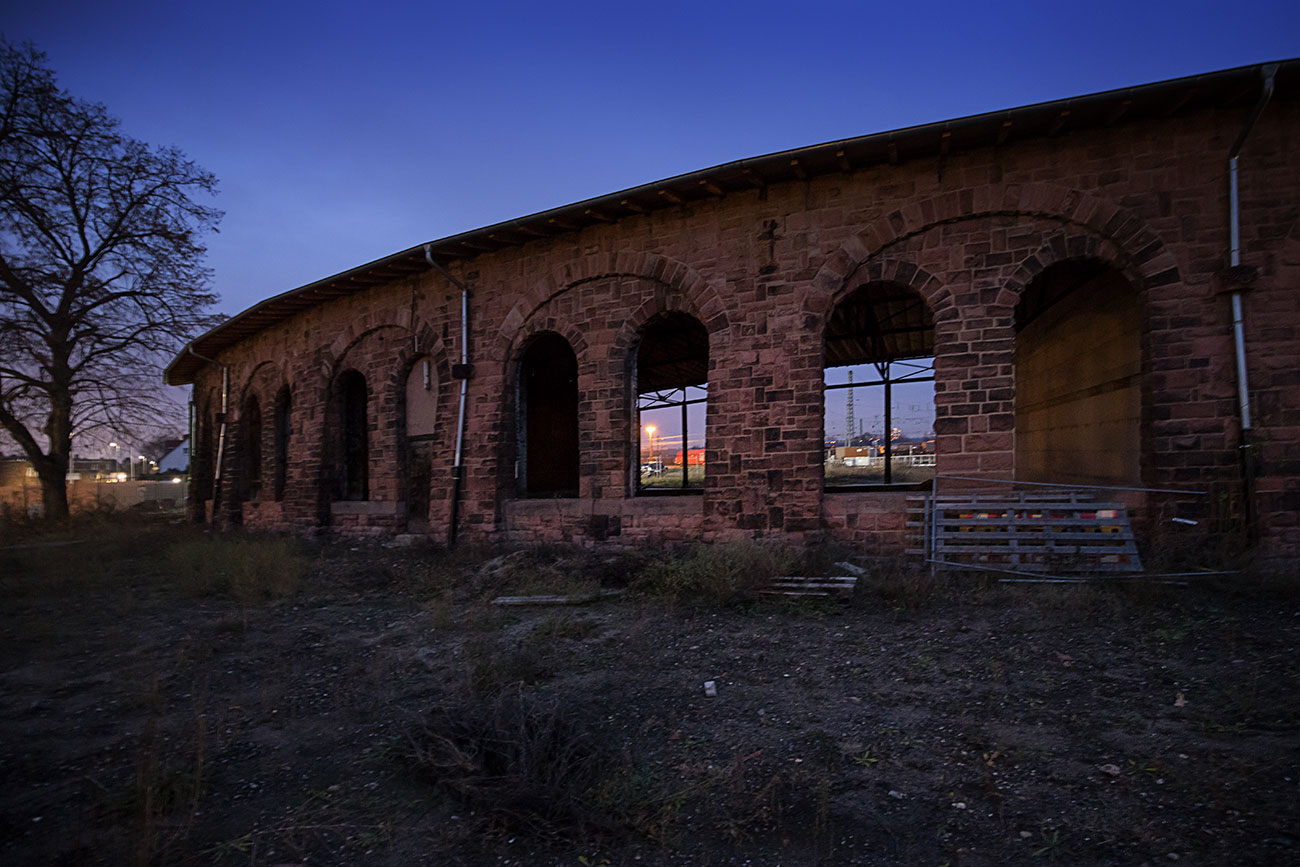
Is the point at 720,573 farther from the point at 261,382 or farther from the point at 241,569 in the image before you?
the point at 261,382

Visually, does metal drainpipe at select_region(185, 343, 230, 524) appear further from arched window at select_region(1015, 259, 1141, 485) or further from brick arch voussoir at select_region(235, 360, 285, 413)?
arched window at select_region(1015, 259, 1141, 485)

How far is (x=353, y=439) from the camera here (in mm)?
14234

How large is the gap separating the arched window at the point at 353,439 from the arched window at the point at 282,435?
7.26ft

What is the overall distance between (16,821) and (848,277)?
28.2ft

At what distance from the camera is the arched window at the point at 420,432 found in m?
12.0

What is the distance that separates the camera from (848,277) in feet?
27.1

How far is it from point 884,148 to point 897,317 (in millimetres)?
5984

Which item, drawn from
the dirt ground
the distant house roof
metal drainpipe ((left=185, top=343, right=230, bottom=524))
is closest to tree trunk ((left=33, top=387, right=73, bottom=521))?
metal drainpipe ((left=185, top=343, right=230, bottom=524))

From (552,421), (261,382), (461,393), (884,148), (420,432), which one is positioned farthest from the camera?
(261,382)

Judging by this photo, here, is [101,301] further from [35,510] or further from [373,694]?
[373,694]

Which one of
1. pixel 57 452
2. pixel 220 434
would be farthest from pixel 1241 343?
pixel 57 452

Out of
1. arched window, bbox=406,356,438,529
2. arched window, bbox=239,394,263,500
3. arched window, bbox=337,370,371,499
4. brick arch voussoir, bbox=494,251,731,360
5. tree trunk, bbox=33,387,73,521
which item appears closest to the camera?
brick arch voussoir, bbox=494,251,731,360

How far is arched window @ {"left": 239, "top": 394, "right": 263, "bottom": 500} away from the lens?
17.1 m

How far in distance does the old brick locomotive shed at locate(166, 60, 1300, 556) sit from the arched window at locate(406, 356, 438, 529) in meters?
0.06
